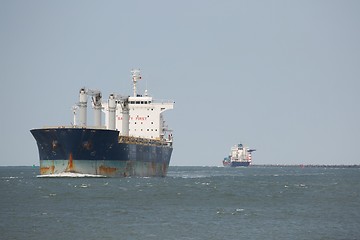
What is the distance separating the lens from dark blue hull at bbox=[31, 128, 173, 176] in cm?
7381

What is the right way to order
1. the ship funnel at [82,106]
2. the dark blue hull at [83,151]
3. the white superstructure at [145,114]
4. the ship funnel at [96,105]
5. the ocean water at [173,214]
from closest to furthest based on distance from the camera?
the ocean water at [173,214], the dark blue hull at [83,151], the ship funnel at [82,106], the ship funnel at [96,105], the white superstructure at [145,114]

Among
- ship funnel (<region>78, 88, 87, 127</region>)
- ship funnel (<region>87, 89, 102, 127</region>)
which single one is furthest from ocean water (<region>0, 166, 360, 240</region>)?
ship funnel (<region>87, 89, 102, 127</region>)

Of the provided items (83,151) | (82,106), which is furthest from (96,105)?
(83,151)

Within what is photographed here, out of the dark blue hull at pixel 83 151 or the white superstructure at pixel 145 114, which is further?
the white superstructure at pixel 145 114

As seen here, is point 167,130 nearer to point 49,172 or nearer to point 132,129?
point 132,129

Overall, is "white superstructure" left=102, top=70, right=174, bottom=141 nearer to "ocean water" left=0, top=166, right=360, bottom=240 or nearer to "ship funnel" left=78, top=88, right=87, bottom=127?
"ship funnel" left=78, top=88, right=87, bottom=127

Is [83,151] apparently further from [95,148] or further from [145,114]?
[145,114]

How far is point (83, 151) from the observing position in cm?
7438

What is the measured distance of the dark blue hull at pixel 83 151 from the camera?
73.8 meters

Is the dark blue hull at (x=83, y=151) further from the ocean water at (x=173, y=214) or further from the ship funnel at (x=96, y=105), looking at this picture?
the ocean water at (x=173, y=214)

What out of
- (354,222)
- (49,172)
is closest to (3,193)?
(49,172)

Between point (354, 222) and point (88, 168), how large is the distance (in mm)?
42086

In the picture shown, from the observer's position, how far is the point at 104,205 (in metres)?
46.7

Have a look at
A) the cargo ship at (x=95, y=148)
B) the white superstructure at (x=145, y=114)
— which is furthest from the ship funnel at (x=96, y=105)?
the white superstructure at (x=145, y=114)
